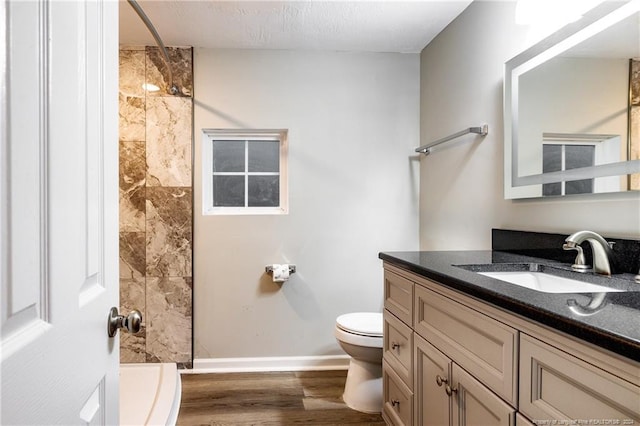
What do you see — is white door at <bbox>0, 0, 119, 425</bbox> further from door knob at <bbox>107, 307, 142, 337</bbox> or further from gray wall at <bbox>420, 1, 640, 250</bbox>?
gray wall at <bbox>420, 1, 640, 250</bbox>

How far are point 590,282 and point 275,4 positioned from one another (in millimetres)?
2043

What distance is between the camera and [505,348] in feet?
3.23

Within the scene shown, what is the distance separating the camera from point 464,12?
225 centimetres

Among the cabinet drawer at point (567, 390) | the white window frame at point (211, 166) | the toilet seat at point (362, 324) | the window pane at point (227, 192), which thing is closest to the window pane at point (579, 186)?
the cabinet drawer at point (567, 390)

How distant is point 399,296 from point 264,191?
148cm

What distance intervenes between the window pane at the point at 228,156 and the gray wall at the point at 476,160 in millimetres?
1371

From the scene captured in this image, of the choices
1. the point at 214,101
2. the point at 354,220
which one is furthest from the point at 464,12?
the point at 214,101

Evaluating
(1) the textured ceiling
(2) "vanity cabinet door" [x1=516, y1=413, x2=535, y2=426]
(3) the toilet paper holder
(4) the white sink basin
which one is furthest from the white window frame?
(2) "vanity cabinet door" [x1=516, y1=413, x2=535, y2=426]

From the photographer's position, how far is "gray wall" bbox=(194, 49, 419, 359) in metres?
2.72

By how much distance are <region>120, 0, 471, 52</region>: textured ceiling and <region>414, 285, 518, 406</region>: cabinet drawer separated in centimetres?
168

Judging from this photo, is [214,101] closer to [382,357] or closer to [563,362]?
[382,357]

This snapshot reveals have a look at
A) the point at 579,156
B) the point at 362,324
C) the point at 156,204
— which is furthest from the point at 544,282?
the point at 156,204

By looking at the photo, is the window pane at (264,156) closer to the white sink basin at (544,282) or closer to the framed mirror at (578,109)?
the framed mirror at (578,109)

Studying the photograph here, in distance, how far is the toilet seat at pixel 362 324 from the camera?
2090 mm
